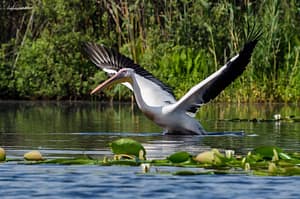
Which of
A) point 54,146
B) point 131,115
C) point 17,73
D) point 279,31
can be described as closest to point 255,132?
point 54,146

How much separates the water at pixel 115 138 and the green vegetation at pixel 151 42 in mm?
1247

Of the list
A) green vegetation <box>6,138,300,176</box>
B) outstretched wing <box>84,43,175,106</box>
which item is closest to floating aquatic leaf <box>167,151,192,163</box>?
green vegetation <box>6,138,300,176</box>

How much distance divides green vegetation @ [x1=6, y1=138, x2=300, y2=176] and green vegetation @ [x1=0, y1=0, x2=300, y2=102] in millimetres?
12079

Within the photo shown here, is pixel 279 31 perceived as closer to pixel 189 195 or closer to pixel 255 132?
pixel 255 132

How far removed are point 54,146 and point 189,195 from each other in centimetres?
415

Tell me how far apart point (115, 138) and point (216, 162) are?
4.00m

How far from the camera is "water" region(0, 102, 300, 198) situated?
8.03m

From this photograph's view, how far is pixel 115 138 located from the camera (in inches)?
517

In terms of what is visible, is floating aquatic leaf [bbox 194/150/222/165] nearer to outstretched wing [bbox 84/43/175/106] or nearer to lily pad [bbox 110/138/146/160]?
lily pad [bbox 110/138/146/160]

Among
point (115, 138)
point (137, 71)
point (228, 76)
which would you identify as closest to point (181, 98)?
point (228, 76)

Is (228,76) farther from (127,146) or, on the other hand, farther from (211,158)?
(211,158)

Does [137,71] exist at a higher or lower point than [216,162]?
higher

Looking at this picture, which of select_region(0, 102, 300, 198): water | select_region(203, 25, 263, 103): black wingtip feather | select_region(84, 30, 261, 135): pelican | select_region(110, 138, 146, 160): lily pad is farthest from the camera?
select_region(203, 25, 263, 103): black wingtip feather

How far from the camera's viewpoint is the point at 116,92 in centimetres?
2430
